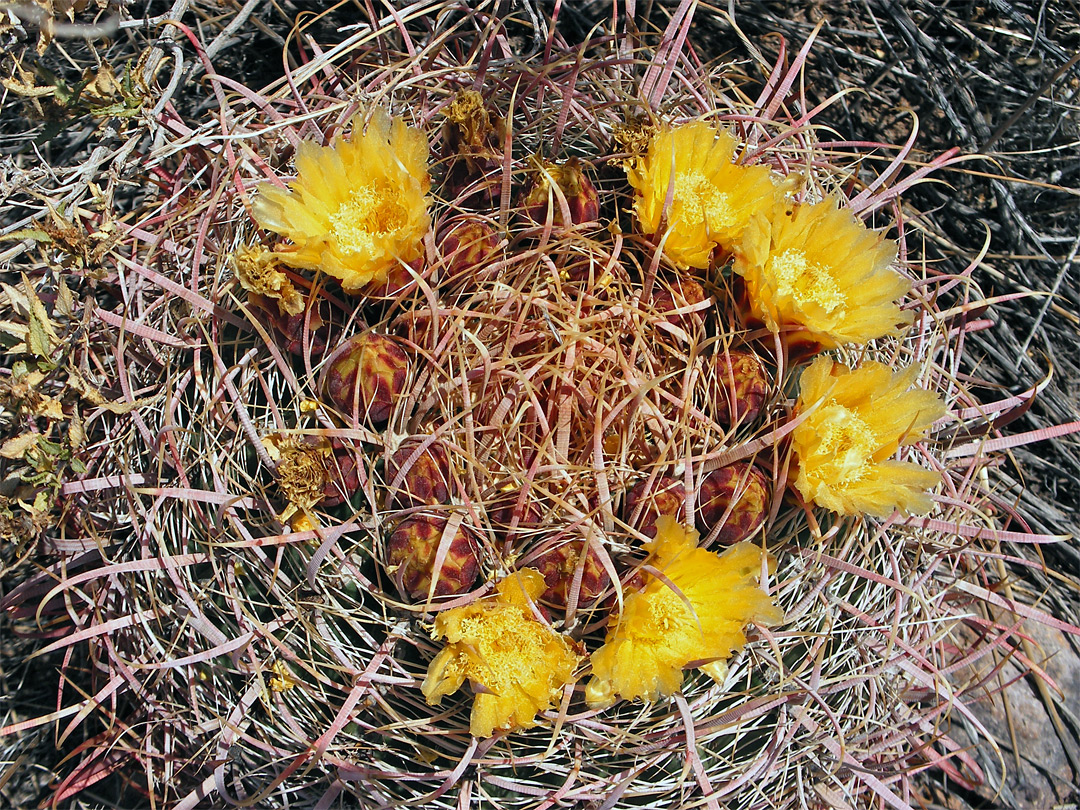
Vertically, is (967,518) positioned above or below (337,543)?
below

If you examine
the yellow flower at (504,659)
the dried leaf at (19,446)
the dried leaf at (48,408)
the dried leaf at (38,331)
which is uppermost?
the dried leaf at (38,331)

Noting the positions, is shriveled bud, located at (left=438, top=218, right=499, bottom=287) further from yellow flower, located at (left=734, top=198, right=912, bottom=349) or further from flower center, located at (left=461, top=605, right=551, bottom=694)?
flower center, located at (left=461, top=605, right=551, bottom=694)

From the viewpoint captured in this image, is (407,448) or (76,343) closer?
(407,448)

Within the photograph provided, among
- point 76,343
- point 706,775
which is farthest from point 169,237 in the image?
point 706,775

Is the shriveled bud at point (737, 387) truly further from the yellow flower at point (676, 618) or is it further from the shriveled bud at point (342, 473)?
the shriveled bud at point (342, 473)

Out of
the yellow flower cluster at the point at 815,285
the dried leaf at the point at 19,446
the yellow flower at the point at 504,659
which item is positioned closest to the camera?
the yellow flower at the point at 504,659

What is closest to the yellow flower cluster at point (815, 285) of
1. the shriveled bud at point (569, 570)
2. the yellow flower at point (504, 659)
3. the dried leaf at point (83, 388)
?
the shriveled bud at point (569, 570)

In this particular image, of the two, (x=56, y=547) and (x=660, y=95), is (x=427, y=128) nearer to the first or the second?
(x=660, y=95)

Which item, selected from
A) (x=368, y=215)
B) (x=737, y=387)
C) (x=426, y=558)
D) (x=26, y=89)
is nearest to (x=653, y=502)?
(x=737, y=387)
